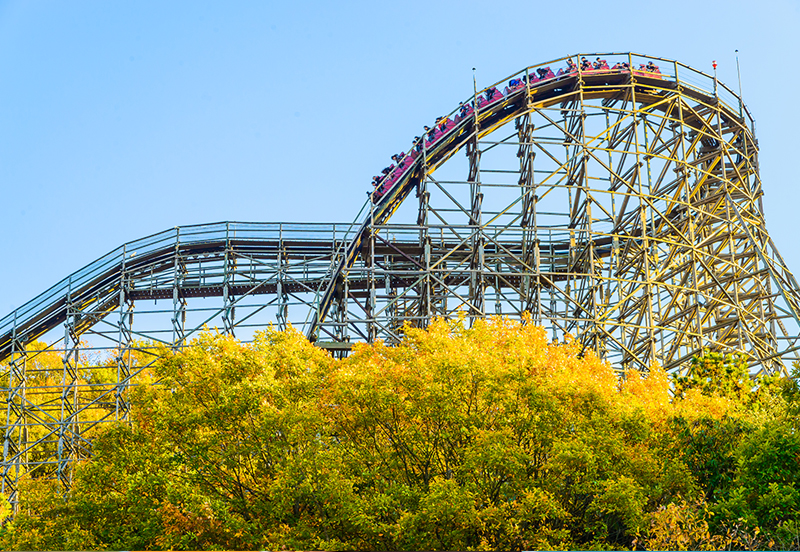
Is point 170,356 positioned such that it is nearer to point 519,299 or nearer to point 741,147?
point 519,299

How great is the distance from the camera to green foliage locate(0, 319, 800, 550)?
63.3 feet

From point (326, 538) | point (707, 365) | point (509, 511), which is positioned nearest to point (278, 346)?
point (326, 538)

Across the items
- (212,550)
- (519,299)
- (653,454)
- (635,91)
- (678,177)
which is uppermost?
(635,91)

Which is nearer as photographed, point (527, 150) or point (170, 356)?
point (170, 356)

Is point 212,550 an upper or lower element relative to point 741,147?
lower

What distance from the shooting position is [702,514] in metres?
18.8

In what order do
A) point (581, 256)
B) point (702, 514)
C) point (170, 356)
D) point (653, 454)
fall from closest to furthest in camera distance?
1. point (702, 514)
2. point (653, 454)
3. point (170, 356)
4. point (581, 256)

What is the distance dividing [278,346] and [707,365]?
11.9 m

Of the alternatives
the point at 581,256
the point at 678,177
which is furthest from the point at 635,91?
the point at 581,256

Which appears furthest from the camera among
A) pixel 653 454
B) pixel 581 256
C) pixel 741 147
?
pixel 741 147

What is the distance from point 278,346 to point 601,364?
8044 millimetres

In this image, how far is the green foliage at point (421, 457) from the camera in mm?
19297

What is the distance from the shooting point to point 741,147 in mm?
36250

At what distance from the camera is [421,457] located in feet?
69.2
